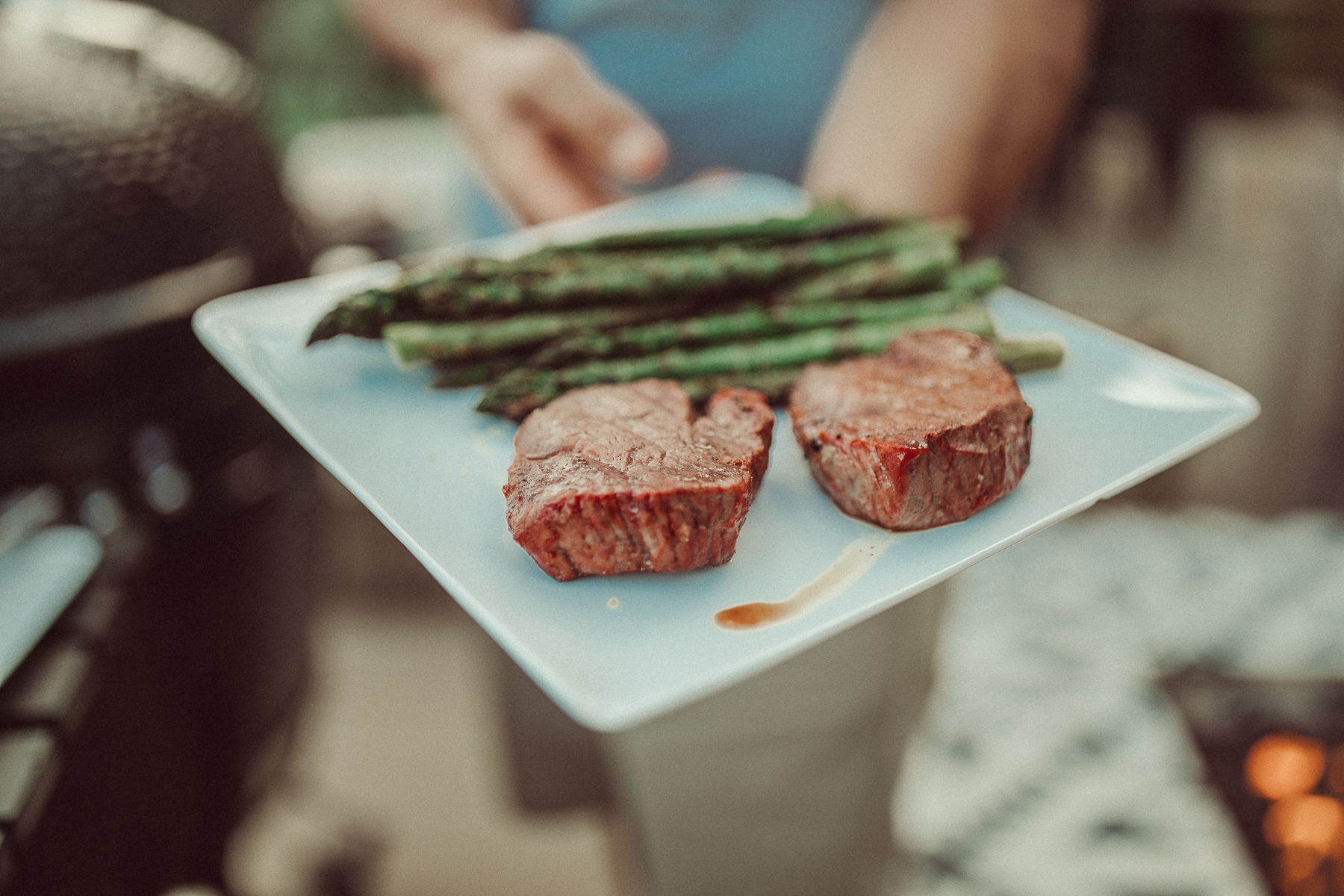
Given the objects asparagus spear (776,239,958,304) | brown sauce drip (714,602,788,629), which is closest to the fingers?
asparagus spear (776,239,958,304)

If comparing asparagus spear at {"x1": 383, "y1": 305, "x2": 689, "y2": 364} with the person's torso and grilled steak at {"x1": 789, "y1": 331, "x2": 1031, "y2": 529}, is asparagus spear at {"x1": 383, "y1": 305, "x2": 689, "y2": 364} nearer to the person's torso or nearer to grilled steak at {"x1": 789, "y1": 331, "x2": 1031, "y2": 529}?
grilled steak at {"x1": 789, "y1": 331, "x2": 1031, "y2": 529}

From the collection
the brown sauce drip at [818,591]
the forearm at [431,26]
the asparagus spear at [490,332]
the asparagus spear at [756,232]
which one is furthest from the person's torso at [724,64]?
the brown sauce drip at [818,591]

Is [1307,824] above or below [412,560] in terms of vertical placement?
above

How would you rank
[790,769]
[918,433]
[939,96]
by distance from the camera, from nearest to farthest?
[918,433] → [790,769] → [939,96]

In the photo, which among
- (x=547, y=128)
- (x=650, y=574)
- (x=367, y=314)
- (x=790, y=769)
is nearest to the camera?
(x=650, y=574)

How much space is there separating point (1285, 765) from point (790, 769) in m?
1.96

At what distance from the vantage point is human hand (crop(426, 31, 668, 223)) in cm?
262

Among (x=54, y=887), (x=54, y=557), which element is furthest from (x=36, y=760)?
(x=54, y=557)

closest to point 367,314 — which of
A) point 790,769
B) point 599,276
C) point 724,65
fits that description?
point 599,276

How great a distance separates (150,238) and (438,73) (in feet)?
6.16

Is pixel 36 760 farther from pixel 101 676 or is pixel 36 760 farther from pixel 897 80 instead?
pixel 897 80

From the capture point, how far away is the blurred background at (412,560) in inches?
71.2

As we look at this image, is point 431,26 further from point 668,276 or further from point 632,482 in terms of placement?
point 632,482

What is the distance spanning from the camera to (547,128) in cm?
288
